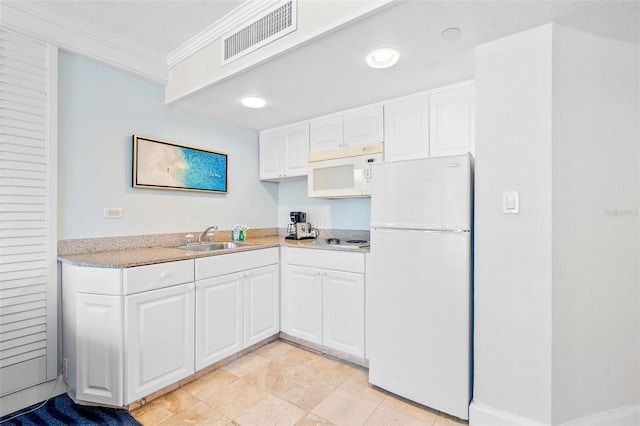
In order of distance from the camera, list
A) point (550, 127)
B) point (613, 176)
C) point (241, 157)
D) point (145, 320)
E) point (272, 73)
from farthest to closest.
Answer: point (241, 157)
point (272, 73)
point (145, 320)
point (613, 176)
point (550, 127)

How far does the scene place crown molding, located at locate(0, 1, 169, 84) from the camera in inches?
69.4

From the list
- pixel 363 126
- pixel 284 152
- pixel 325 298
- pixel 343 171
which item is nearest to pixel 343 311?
pixel 325 298

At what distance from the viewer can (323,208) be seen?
10.7 feet

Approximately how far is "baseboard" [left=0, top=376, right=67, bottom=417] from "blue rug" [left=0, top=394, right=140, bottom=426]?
0.10 ft

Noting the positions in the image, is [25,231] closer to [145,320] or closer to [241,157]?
[145,320]

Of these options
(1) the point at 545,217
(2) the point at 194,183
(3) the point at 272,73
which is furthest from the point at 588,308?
(2) the point at 194,183

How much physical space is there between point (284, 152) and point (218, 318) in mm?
1786

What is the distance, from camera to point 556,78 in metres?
1.50

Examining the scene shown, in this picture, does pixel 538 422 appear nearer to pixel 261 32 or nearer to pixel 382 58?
pixel 382 58

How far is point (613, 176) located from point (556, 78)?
24.6 inches

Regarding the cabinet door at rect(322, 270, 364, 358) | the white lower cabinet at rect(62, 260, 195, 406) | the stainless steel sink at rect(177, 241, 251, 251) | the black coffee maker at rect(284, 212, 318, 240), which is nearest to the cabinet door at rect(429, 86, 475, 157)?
the cabinet door at rect(322, 270, 364, 358)

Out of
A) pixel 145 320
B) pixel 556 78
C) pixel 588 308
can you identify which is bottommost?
pixel 145 320

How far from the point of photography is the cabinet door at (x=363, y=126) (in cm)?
253

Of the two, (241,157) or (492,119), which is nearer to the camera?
(492,119)
